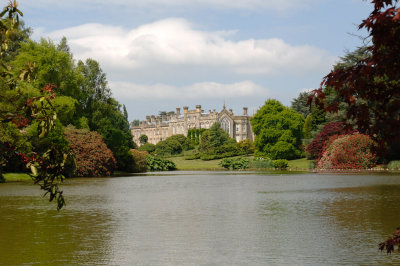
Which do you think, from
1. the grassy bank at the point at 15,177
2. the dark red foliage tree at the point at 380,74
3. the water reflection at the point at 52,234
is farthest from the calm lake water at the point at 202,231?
the grassy bank at the point at 15,177

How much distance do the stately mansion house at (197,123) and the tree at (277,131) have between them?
32647 mm

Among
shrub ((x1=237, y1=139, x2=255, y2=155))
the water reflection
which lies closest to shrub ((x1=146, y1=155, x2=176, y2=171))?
shrub ((x1=237, y1=139, x2=255, y2=155))

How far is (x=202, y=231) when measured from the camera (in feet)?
38.7

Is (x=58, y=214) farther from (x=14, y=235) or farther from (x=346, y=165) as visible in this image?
(x=346, y=165)

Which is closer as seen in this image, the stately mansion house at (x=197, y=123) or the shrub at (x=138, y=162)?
the shrub at (x=138, y=162)

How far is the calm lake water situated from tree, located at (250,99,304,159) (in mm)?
46822

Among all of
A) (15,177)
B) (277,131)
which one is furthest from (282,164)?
(15,177)

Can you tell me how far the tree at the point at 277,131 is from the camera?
66188 mm

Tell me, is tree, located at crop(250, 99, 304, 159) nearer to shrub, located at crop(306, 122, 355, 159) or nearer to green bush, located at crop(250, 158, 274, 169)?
green bush, located at crop(250, 158, 274, 169)

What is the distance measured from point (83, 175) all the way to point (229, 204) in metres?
28.1

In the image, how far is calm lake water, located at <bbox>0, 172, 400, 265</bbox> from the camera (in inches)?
355

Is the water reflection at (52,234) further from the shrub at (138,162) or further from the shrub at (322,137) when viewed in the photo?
the shrub at (322,137)

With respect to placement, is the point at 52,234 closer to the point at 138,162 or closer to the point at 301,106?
the point at 138,162

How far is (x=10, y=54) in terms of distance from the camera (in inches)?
2151
